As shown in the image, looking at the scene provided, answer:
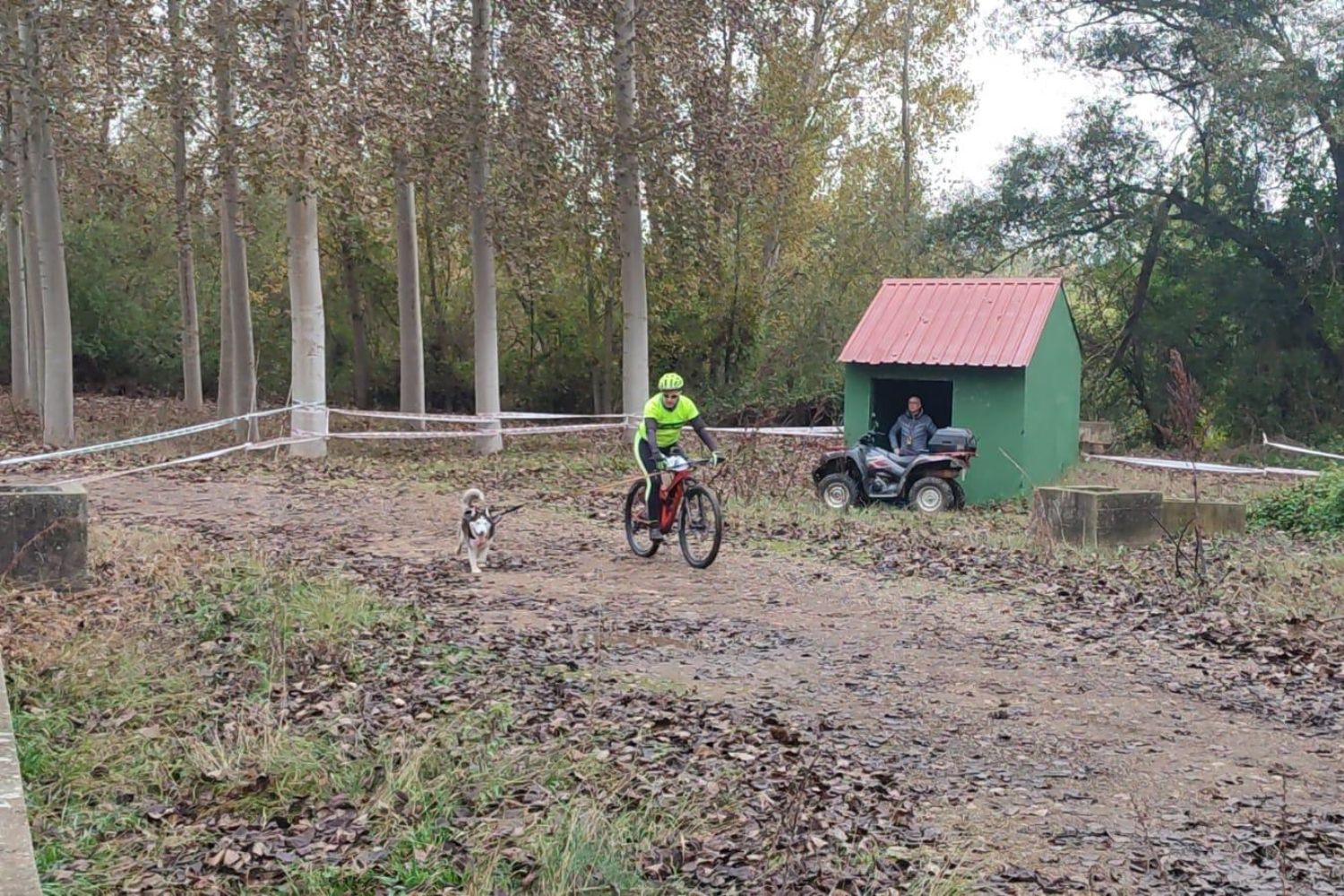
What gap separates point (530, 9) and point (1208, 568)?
12.0 m

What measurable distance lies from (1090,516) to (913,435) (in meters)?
4.41

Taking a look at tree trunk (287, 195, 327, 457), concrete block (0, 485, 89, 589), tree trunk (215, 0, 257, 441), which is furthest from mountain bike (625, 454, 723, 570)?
tree trunk (215, 0, 257, 441)

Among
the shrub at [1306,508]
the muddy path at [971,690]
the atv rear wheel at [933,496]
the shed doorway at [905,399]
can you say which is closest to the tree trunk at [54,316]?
the muddy path at [971,690]

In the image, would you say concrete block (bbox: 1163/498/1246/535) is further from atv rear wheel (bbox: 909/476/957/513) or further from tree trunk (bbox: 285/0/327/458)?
tree trunk (bbox: 285/0/327/458)

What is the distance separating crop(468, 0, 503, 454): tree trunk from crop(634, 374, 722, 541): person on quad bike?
9361 millimetres

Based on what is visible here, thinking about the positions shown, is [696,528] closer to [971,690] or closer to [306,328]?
[971,690]

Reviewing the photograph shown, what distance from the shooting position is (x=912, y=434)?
16953 mm

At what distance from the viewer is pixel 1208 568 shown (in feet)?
37.5

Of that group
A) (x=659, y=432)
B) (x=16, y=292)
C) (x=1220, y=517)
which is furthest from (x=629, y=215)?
(x=16, y=292)

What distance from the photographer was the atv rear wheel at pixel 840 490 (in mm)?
16547

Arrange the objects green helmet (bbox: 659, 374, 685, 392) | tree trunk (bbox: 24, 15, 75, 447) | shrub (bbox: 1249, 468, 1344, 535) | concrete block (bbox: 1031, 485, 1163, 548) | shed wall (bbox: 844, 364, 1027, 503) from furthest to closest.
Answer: tree trunk (bbox: 24, 15, 75, 447), shed wall (bbox: 844, 364, 1027, 503), shrub (bbox: 1249, 468, 1344, 535), concrete block (bbox: 1031, 485, 1163, 548), green helmet (bbox: 659, 374, 685, 392)

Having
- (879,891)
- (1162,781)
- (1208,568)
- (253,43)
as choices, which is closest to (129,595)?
(879,891)

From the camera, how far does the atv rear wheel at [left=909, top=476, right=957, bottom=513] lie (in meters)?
16.3

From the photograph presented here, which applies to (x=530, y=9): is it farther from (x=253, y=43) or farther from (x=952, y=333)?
(x=952, y=333)
